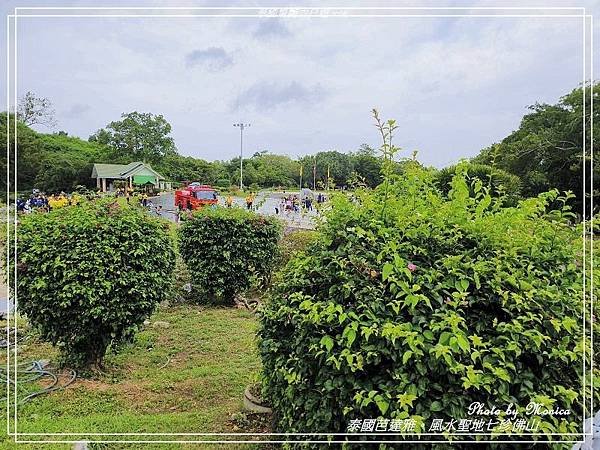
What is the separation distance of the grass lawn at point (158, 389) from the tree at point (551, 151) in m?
1.92

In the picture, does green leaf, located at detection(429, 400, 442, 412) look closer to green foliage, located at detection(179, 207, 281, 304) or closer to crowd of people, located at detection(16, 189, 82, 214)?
crowd of people, located at detection(16, 189, 82, 214)

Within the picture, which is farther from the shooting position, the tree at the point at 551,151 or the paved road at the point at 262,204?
the paved road at the point at 262,204

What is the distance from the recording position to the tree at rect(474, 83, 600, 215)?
292 cm

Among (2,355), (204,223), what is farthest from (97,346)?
(204,223)

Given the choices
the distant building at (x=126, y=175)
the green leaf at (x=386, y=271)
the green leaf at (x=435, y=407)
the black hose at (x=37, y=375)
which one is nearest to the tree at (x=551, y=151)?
the green leaf at (x=386, y=271)

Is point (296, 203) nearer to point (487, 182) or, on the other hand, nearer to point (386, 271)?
point (487, 182)

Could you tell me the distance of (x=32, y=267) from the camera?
2.85 meters

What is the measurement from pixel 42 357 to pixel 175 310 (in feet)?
5.34

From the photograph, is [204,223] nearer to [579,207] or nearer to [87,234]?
[87,234]

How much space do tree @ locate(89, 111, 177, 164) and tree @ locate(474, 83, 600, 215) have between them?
80.0 inches

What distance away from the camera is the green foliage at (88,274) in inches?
111

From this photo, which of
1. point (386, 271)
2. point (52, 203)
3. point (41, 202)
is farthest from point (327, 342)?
point (41, 202)

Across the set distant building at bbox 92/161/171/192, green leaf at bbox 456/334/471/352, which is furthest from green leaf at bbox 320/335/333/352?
distant building at bbox 92/161/171/192

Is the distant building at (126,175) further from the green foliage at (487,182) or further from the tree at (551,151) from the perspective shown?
the tree at (551,151)
